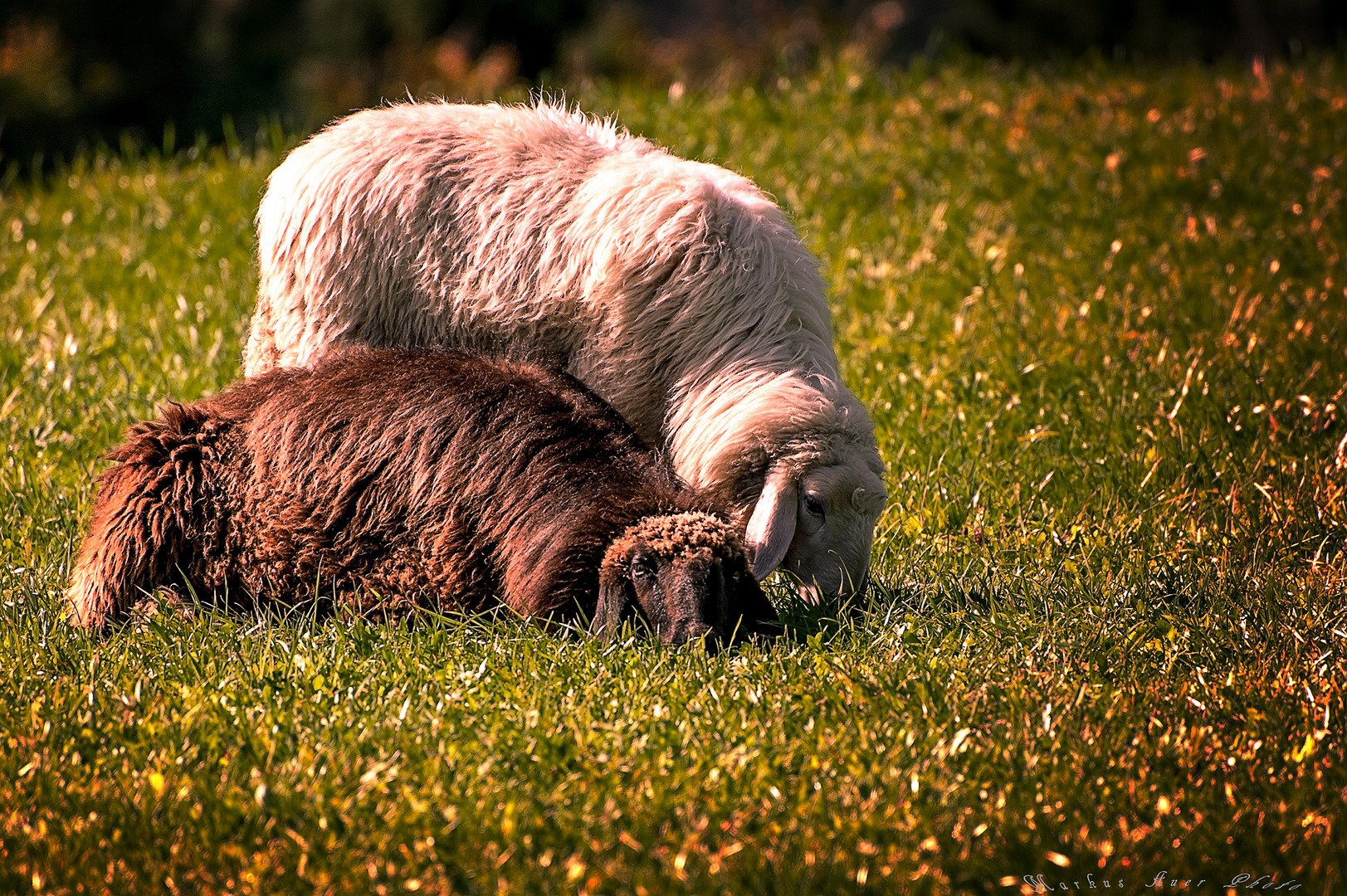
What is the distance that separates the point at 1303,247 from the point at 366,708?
236 inches

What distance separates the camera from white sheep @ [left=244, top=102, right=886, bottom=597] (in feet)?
13.4

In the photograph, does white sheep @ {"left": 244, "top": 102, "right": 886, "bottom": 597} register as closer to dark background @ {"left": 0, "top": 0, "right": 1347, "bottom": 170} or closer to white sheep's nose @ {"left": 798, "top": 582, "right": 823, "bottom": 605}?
white sheep's nose @ {"left": 798, "top": 582, "right": 823, "bottom": 605}

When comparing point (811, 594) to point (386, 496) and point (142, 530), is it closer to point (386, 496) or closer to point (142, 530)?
point (386, 496)

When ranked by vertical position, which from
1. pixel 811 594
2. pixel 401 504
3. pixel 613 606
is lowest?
pixel 811 594

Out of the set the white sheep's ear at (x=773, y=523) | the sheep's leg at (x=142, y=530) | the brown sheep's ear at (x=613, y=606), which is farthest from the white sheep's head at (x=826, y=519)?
the sheep's leg at (x=142, y=530)

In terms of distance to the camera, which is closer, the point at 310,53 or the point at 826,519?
the point at 826,519

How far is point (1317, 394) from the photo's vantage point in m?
5.56

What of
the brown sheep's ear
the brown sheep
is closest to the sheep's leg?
the brown sheep

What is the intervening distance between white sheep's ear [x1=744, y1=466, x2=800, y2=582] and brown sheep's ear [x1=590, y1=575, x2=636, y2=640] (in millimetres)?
438

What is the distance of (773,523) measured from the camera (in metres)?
3.90

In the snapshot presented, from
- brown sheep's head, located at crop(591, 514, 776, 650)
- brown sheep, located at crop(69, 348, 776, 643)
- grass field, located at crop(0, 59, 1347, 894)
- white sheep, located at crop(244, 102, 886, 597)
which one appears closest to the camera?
grass field, located at crop(0, 59, 1347, 894)

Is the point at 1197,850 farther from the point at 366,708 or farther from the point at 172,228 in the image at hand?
the point at 172,228

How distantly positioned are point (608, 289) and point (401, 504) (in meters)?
0.97

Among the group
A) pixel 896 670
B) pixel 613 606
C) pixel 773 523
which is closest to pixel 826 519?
pixel 773 523
